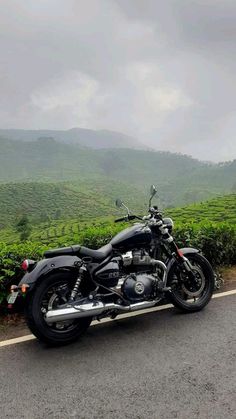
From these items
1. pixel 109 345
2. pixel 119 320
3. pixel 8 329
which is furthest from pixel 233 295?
pixel 8 329

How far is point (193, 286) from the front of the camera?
559 cm

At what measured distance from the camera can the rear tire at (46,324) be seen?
14.6 feet

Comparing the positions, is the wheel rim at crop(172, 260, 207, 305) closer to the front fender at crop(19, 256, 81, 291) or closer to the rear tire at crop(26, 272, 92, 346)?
the rear tire at crop(26, 272, 92, 346)

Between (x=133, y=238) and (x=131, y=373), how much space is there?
1.69 metres

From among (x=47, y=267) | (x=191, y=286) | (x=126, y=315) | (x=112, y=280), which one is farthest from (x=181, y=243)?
(x=47, y=267)

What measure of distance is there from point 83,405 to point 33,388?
1.92 feet

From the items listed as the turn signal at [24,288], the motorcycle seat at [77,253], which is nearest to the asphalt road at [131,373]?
the turn signal at [24,288]

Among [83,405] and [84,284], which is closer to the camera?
[83,405]

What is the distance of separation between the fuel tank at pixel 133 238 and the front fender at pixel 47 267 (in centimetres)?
59

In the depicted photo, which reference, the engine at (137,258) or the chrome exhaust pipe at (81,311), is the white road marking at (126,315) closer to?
the chrome exhaust pipe at (81,311)

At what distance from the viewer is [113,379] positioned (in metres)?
3.92

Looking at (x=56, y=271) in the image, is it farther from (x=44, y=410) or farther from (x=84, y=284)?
(x=44, y=410)

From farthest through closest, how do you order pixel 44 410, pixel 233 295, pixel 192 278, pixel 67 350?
pixel 233 295 → pixel 192 278 → pixel 67 350 → pixel 44 410

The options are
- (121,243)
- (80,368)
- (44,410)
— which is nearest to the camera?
(44,410)
